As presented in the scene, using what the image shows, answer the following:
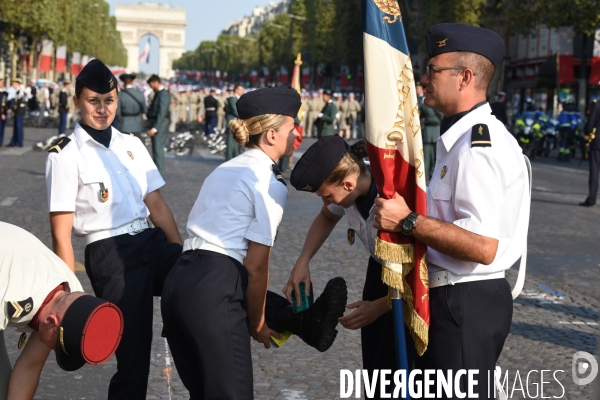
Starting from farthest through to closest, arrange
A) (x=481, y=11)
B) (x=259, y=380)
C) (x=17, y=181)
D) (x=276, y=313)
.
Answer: (x=481, y=11)
(x=17, y=181)
(x=259, y=380)
(x=276, y=313)

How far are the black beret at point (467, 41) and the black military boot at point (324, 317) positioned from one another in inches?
38.0

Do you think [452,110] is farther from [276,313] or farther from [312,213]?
[312,213]

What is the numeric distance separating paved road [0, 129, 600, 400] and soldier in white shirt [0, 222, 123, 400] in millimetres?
1796

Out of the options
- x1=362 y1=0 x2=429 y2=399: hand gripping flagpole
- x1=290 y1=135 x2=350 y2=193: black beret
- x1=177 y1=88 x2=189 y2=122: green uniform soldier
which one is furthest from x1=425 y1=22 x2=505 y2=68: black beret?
x1=177 y1=88 x2=189 y2=122: green uniform soldier

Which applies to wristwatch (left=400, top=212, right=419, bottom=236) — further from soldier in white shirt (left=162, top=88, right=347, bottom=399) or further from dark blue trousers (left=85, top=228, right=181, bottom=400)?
dark blue trousers (left=85, top=228, right=181, bottom=400)

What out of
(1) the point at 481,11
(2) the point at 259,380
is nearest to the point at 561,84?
(1) the point at 481,11

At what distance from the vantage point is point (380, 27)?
330 centimetres

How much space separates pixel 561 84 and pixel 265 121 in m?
39.1

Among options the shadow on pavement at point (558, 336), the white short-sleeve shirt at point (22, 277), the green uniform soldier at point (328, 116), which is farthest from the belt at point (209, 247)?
the green uniform soldier at point (328, 116)

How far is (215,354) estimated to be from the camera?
12.1ft

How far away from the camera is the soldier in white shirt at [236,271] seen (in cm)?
369

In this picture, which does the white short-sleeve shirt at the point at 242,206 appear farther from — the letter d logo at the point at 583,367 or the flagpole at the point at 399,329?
the letter d logo at the point at 583,367

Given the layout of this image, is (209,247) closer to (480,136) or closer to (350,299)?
(480,136)

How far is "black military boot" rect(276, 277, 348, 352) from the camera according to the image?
12.6 feet
